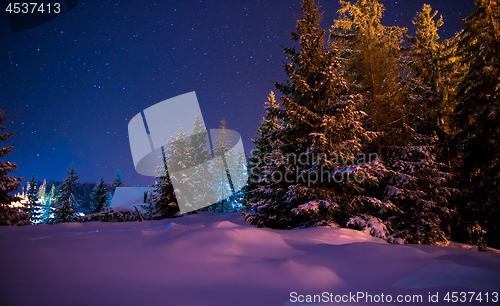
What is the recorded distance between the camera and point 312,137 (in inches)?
331

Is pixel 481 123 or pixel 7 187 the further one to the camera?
pixel 7 187

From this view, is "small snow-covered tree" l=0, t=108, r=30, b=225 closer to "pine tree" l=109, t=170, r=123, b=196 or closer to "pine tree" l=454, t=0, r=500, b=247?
"pine tree" l=454, t=0, r=500, b=247

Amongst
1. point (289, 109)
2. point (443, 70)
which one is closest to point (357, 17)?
point (443, 70)

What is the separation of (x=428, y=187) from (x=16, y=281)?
13863 mm

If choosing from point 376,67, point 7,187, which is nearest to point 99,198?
point 7,187

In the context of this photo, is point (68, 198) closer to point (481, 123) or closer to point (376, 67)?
point (376, 67)

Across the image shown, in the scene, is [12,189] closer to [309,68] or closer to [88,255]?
[88,255]

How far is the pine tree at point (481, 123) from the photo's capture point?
973 centimetres

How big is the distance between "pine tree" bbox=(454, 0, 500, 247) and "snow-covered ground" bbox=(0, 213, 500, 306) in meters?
9.02

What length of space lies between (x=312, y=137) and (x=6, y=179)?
19.7m

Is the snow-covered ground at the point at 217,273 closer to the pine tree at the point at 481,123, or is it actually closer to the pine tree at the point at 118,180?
the pine tree at the point at 481,123

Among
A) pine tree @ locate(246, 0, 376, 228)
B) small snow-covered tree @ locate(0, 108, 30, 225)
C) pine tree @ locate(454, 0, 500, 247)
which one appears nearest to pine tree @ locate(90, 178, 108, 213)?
small snow-covered tree @ locate(0, 108, 30, 225)

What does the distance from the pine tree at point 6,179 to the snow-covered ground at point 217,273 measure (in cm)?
1533

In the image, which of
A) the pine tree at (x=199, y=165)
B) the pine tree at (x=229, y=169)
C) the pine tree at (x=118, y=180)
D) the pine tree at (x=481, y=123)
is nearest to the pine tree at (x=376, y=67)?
the pine tree at (x=481, y=123)
